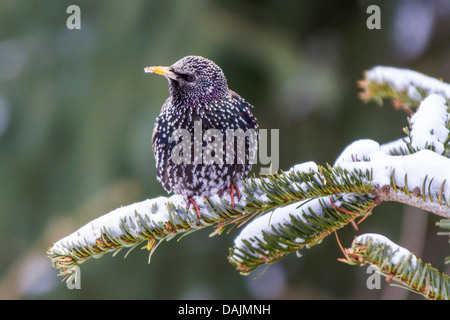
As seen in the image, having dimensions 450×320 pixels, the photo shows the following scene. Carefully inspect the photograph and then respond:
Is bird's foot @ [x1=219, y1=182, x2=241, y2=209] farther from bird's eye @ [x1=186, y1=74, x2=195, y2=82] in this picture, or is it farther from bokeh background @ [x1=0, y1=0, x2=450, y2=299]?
bokeh background @ [x1=0, y1=0, x2=450, y2=299]

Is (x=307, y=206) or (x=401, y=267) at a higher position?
(x=307, y=206)

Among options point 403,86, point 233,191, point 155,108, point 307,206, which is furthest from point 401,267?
point 155,108

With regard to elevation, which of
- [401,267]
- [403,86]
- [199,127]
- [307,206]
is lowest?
[401,267]

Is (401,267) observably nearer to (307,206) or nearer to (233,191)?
(307,206)

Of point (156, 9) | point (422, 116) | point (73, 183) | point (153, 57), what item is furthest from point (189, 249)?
point (422, 116)

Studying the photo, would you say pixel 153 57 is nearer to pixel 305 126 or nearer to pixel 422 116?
pixel 305 126

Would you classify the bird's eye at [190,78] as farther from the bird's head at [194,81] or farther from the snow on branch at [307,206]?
the snow on branch at [307,206]

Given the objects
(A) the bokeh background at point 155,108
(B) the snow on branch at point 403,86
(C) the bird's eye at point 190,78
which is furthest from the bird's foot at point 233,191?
(A) the bokeh background at point 155,108
